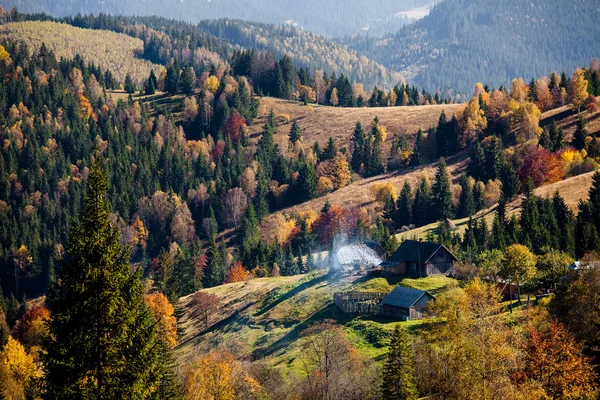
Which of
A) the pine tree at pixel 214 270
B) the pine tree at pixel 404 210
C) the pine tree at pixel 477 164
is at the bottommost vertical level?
the pine tree at pixel 214 270

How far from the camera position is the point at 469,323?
46.4 meters

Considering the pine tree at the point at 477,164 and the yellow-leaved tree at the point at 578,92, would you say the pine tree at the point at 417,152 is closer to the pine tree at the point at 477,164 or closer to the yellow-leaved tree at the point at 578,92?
the pine tree at the point at 477,164

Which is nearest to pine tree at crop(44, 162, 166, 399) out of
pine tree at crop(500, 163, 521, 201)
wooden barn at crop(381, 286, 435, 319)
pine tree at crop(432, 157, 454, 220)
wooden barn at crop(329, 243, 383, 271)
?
wooden barn at crop(381, 286, 435, 319)

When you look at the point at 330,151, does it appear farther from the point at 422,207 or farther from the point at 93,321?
the point at 93,321

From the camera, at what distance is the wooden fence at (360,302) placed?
79.6 meters

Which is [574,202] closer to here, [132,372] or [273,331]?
[273,331]

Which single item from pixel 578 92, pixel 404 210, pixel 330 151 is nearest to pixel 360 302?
pixel 404 210

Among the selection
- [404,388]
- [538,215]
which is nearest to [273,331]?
[404,388]

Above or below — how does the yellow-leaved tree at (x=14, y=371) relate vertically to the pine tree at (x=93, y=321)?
below

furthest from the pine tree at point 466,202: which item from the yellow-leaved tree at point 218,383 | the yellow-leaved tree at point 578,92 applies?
the yellow-leaved tree at point 218,383

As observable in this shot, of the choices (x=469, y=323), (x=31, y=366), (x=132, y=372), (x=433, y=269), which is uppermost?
(x=132, y=372)

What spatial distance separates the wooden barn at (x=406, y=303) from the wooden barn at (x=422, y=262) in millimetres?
12081

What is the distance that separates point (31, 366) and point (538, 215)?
76.3 m

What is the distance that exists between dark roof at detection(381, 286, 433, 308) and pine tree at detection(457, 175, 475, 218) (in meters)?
63.7
